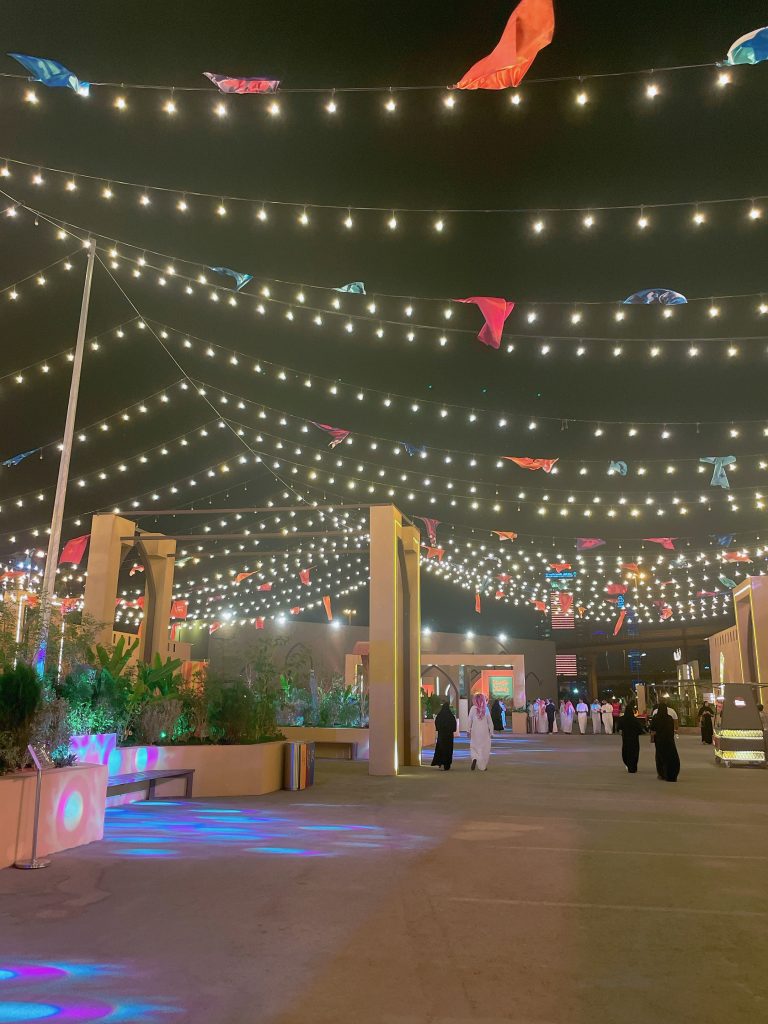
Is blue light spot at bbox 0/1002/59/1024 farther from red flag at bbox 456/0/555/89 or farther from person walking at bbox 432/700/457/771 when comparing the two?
person walking at bbox 432/700/457/771

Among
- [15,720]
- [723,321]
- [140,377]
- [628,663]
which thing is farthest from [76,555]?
[628,663]

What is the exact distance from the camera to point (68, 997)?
8.36ft

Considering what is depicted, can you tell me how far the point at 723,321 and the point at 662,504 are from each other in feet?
26.7

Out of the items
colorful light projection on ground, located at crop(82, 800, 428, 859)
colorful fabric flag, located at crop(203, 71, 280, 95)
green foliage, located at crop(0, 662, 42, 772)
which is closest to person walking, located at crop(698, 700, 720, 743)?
colorful light projection on ground, located at crop(82, 800, 428, 859)

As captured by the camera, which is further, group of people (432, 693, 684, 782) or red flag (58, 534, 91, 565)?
red flag (58, 534, 91, 565)

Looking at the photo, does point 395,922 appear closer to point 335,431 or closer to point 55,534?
point 55,534

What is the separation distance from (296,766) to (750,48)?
28.7 ft

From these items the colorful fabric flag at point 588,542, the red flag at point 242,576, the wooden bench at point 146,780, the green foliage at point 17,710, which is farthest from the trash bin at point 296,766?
the red flag at point 242,576

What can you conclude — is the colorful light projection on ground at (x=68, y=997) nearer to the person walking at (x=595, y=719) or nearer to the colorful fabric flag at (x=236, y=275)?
the colorful fabric flag at (x=236, y=275)

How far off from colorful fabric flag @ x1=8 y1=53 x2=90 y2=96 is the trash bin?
7631 millimetres

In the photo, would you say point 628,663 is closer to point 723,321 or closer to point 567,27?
point 723,321

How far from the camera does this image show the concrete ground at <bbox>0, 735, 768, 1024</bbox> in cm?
253

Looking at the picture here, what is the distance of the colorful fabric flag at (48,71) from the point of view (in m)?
5.80

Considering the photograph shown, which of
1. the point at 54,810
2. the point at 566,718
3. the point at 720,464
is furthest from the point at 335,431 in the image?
the point at 566,718
